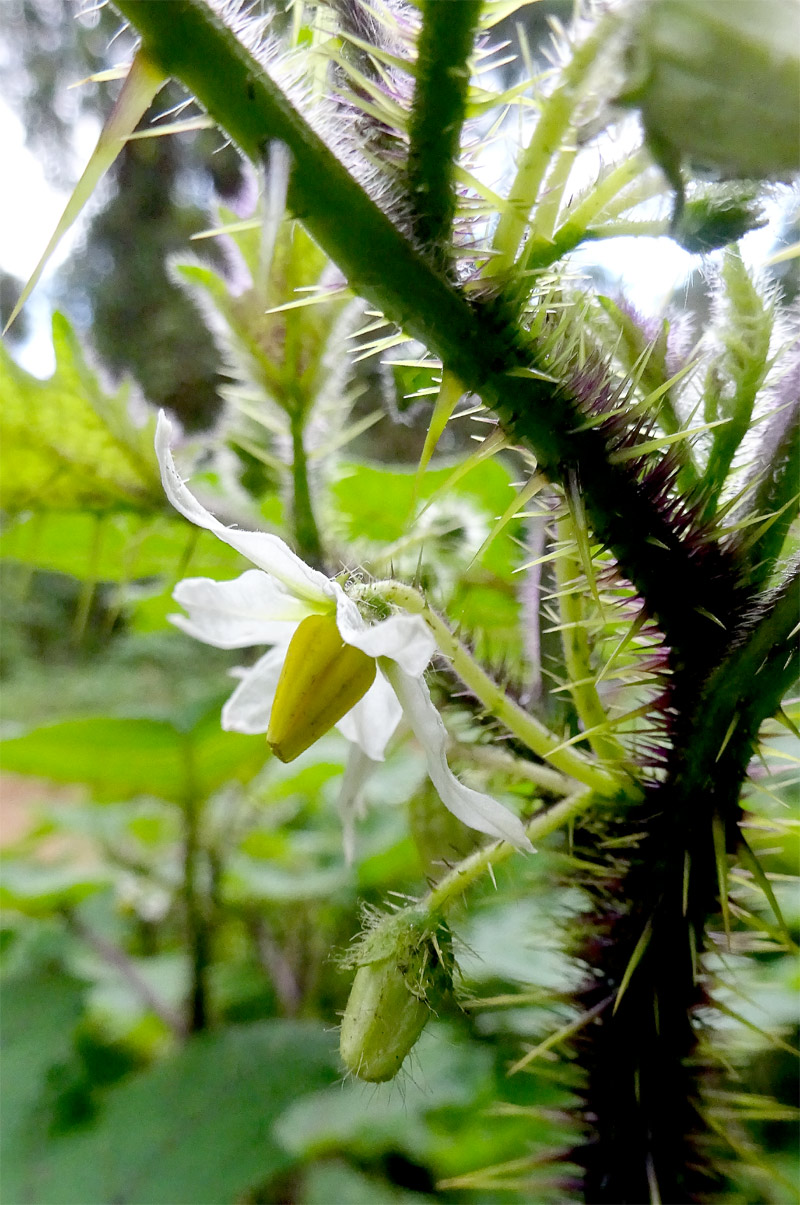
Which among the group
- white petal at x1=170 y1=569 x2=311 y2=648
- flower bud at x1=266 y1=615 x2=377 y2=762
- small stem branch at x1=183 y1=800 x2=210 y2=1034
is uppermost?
white petal at x1=170 y1=569 x2=311 y2=648

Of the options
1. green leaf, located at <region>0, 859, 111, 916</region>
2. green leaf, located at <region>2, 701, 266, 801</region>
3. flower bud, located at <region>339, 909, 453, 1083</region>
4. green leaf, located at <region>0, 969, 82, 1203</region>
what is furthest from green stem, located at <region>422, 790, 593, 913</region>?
green leaf, located at <region>0, 859, 111, 916</region>

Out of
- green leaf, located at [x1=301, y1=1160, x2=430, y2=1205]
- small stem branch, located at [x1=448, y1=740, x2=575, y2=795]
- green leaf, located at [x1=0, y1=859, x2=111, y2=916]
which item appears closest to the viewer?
small stem branch, located at [x1=448, y1=740, x2=575, y2=795]

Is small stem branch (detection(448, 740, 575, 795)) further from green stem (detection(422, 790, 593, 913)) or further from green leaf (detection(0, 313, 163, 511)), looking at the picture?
green leaf (detection(0, 313, 163, 511))

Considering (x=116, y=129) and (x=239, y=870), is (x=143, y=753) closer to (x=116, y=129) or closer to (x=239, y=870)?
(x=239, y=870)

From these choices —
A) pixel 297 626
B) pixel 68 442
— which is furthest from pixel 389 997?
pixel 68 442

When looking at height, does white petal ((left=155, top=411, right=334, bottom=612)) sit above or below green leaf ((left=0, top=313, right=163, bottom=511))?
below

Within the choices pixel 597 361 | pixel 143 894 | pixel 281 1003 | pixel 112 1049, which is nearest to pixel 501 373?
pixel 597 361

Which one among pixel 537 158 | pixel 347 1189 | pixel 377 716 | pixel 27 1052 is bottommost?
pixel 347 1189
